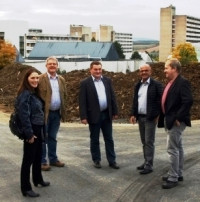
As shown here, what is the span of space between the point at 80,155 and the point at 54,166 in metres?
1.09

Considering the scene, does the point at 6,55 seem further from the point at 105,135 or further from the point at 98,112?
the point at 98,112

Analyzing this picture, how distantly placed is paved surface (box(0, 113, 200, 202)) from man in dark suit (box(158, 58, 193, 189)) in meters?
0.35

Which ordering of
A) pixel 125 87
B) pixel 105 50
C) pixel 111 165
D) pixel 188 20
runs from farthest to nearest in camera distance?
pixel 188 20 → pixel 105 50 → pixel 125 87 → pixel 111 165

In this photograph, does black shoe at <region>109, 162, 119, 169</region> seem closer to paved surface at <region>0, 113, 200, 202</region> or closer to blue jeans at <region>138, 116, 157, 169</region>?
paved surface at <region>0, 113, 200, 202</region>

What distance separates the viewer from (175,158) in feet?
22.6

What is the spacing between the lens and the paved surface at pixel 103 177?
6.54m

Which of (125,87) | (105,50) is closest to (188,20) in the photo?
(105,50)

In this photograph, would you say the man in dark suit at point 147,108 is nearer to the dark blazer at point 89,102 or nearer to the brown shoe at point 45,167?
the dark blazer at point 89,102

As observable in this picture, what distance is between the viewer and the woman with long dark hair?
6293 millimetres

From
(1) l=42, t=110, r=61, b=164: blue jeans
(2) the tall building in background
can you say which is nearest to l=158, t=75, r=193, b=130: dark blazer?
(1) l=42, t=110, r=61, b=164: blue jeans

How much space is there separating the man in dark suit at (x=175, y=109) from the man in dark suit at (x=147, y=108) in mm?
423

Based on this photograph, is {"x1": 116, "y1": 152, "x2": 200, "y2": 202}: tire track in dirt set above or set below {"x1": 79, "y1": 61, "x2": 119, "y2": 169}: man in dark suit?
below

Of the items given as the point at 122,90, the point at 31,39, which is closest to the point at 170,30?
the point at 31,39

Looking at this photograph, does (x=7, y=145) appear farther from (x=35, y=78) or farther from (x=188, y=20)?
(x=188, y=20)
